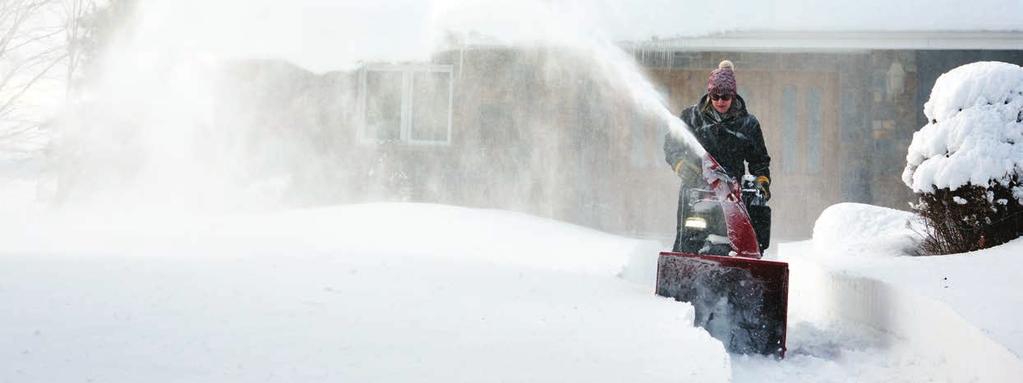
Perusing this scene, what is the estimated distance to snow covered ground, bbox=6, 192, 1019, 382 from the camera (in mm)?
2926

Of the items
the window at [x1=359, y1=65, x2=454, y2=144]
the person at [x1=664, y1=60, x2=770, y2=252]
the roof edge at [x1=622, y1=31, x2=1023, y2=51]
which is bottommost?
the person at [x1=664, y1=60, x2=770, y2=252]

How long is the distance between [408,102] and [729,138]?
8081 millimetres

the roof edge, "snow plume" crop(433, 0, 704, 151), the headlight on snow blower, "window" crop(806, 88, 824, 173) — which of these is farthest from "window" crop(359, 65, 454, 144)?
the headlight on snow blower

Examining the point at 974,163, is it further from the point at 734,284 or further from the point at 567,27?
the point at 567,27

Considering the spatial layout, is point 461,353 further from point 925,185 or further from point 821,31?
point 821,31

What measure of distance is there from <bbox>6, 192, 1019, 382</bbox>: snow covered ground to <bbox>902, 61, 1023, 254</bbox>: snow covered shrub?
1.73 ft

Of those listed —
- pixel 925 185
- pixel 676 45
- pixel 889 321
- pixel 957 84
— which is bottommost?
pixel 889 321

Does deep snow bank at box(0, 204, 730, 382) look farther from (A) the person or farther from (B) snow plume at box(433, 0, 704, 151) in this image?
(B) snow plume at box(433, 0, 704, 151)

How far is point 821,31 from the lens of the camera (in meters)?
10.3

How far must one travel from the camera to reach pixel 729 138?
17.1ft

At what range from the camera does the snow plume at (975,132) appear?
5.75m

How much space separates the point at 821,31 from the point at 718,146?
19.5ft

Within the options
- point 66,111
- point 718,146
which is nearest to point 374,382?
point 718,146

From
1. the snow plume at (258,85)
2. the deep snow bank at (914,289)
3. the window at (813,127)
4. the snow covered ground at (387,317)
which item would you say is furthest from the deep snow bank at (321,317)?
the window at (813,127)
